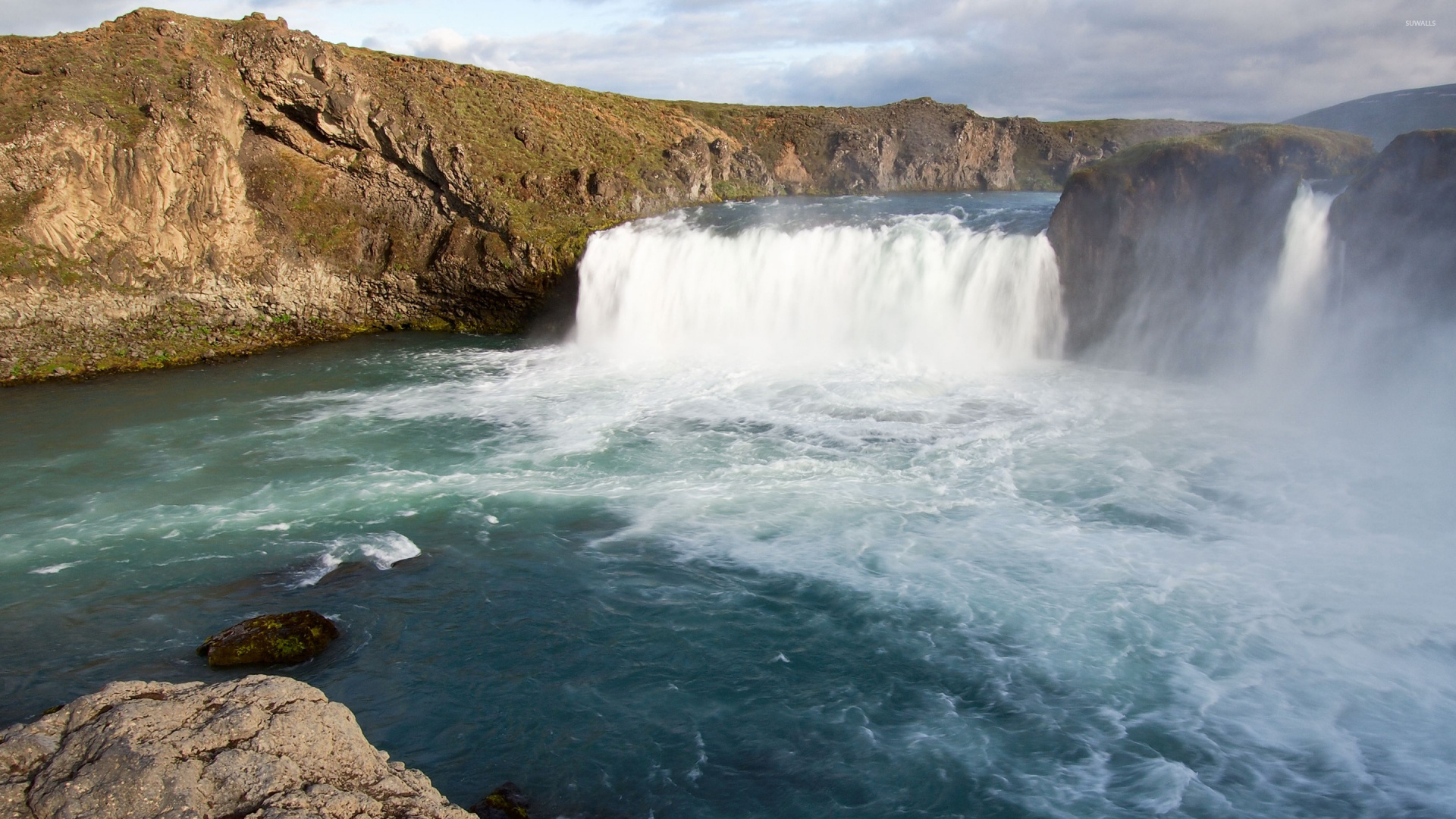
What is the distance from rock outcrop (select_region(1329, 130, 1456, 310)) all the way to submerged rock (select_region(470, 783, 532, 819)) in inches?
769

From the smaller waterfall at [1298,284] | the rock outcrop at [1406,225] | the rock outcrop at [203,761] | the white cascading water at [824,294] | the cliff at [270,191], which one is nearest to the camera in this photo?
the rock outcrop at [203,761]

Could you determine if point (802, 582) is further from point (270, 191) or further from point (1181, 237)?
point (270, 191)

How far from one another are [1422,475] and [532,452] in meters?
14.4

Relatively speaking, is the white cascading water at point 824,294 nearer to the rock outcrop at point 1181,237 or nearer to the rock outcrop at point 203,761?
the rock outcrop at point 1181,237

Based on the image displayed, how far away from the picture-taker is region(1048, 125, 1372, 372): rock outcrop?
64.7 feet

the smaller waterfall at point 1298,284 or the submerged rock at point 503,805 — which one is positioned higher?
the smaller waterfall at point 1298,284

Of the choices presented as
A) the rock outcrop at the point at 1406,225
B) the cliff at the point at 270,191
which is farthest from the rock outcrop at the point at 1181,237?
the cliff at the point at 270,191

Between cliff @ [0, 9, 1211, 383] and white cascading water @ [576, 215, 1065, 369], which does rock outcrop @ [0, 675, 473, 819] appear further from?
cliff @ [0, 9, 1211, 383]

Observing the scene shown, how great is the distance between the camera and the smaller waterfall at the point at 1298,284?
18.9 metres

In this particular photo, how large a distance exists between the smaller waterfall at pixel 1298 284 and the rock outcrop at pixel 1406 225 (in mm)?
440

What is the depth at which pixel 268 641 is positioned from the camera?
9086 mm

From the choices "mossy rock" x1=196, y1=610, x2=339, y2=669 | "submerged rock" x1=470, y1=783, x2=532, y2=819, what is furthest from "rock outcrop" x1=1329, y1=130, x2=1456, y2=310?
"mossy rock" x1=196, y1=610, x2=339, y2=669

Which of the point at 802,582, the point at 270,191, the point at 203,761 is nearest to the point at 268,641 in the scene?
the point at 203,761

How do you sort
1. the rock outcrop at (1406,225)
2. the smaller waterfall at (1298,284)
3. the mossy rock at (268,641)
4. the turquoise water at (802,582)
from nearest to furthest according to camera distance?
1. the turquoise water at (802,582)
2. the mossy rock at (268,641)
3. the rock outcrop at (1406,225)
4. the smaller waterfall at (1298,284)
